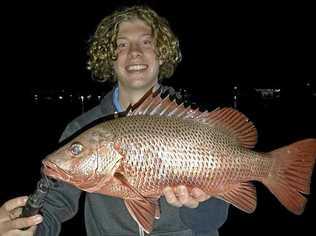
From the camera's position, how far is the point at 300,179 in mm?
3039

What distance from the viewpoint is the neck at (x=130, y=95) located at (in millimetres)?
3748

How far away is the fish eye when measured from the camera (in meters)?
2.78

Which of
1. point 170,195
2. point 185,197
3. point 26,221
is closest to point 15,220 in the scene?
point 26,221

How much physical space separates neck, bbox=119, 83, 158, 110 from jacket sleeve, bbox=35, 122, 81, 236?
48 cm

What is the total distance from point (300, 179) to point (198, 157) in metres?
0.81

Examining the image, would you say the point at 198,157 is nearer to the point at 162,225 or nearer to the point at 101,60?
the point at 162,225

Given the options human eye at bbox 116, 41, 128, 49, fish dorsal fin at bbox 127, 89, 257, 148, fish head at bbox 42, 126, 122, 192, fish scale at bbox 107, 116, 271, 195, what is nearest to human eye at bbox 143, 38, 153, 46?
human eye at bbox 116, 41, 128, 49

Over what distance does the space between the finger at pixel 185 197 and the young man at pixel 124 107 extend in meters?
0.04

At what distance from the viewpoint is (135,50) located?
3639 mm

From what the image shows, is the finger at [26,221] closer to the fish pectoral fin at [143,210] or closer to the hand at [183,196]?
the fish pectoral fin at [143,210]

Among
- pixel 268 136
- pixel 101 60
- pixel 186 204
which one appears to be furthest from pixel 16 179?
pixel 268 136

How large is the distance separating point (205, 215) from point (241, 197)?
409 millimetres

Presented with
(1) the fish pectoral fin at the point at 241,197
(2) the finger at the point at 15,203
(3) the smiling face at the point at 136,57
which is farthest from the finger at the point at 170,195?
(3) the smiling face at the point at 136,57

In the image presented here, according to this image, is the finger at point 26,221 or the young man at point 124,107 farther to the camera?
the young man at point 124,107
